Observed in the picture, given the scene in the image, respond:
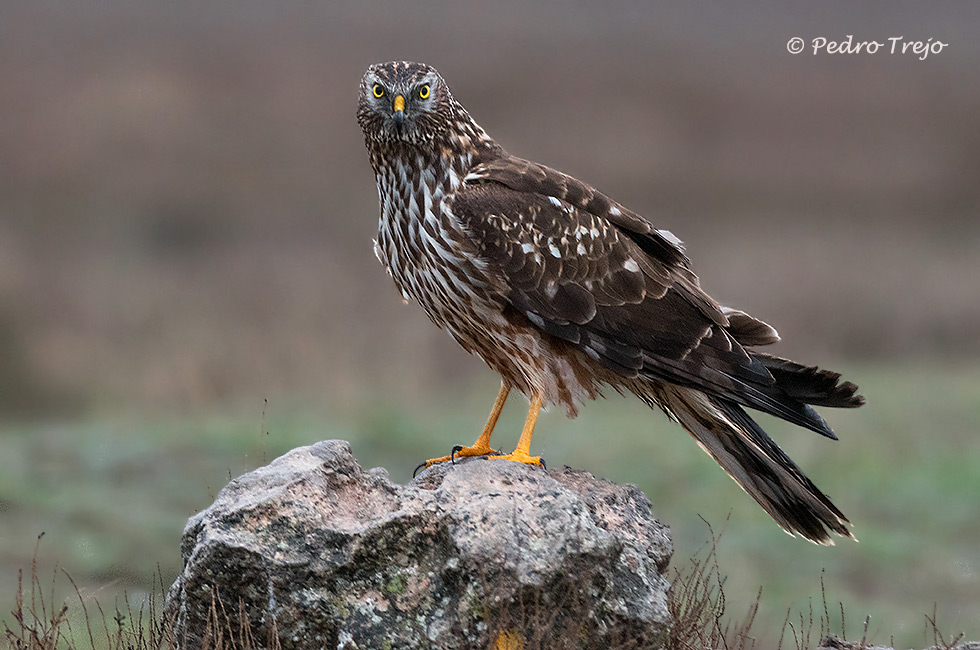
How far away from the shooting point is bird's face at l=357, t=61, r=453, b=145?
3.98m

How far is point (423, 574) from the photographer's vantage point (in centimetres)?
318

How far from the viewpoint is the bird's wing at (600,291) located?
397cm

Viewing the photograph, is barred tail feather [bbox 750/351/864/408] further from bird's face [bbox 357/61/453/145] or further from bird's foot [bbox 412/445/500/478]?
bird's face [bbox 357/61/453/145]

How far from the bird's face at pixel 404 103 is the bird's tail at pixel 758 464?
1466mm

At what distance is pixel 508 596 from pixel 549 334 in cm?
129

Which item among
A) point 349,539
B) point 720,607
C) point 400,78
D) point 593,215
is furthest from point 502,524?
point 400,78

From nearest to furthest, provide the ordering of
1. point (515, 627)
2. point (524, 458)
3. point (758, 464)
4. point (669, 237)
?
1. point (515, 627)
2. point (524, 458)
3. point (758, 464)
4. point (669, 237)

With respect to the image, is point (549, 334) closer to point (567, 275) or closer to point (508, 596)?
point (567, 275)

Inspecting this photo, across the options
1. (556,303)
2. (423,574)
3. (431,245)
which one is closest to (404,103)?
(431,245)

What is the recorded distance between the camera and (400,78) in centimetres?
398

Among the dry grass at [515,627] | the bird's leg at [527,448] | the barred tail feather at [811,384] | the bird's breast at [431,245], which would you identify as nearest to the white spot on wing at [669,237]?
the barred tail feather at [811,384]

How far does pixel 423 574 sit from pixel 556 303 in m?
1.30

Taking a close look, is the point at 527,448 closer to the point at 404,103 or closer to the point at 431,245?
the point at 431,245

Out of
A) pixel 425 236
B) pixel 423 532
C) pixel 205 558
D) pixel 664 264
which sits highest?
pixel 664 264
